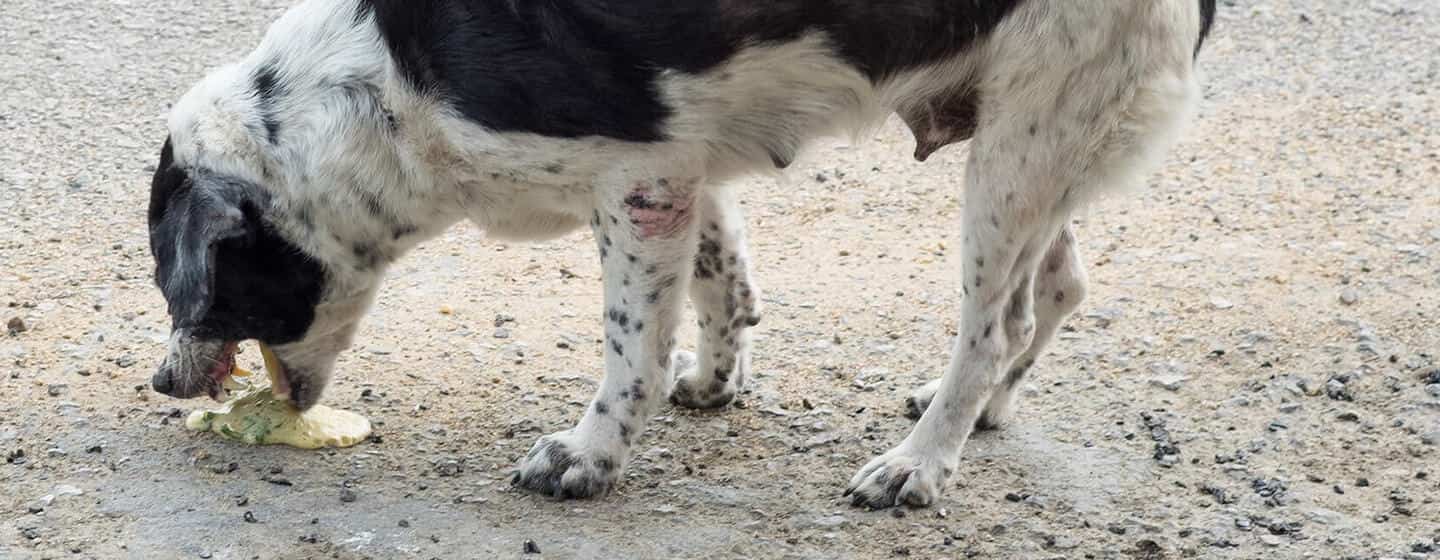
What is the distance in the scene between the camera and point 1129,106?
4121 millimetres

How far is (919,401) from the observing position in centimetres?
509

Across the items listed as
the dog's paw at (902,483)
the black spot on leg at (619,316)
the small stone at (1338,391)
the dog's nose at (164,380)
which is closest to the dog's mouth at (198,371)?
the dog's nose at (164,380)

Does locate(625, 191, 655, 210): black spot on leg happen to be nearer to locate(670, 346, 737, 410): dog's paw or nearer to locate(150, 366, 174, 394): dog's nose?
locate(670, 346, 737, 410): dog's paw

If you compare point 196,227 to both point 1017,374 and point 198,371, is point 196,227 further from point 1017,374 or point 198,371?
point 1017,374

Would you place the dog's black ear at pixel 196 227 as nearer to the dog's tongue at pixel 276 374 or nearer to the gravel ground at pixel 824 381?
the dog's tongue at pixel 276 374

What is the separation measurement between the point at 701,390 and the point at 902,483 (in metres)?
0.81

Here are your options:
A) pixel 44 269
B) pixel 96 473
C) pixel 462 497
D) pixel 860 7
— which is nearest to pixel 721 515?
pixel 462 497

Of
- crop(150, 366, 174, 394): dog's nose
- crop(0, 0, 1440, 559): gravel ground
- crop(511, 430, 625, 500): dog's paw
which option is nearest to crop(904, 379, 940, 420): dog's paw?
crop(0, 0, 1440, 559): gravel ground

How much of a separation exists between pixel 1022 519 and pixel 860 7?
1.38m

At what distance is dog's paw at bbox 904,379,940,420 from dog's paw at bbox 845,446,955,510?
1.78 feet

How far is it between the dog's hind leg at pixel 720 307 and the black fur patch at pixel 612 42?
714 millimetres

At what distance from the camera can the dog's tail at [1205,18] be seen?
4258 mm

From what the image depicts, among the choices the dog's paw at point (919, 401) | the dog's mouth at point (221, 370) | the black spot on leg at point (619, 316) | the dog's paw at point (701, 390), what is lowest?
the dog's paw at point (919, 401)

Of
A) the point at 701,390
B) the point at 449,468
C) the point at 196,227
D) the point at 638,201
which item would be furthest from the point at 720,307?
the point at 196,227
